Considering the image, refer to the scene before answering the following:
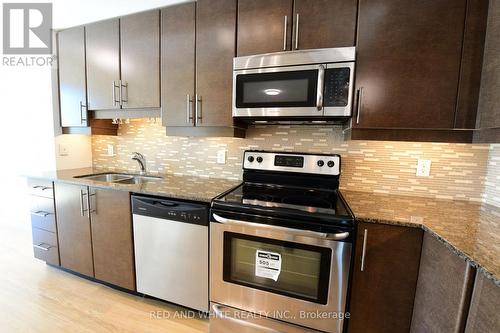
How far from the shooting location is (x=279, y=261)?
3.99ft

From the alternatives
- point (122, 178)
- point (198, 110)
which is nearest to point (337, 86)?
point (198, 110)

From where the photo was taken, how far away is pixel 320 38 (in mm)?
1323

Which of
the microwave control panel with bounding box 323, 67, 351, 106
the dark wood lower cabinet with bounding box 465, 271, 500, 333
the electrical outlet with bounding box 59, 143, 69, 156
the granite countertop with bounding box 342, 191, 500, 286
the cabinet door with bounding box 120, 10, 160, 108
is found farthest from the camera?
the electrical outlet with bounding box 59, 143, 69, 156

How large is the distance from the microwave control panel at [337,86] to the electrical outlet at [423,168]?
0.72 m

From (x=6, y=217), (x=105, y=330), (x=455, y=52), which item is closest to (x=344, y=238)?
(x=455, y=52)

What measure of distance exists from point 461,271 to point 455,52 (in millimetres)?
1075

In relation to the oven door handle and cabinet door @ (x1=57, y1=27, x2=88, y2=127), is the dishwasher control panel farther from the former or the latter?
cabinet door @ (x1=57, y1=27, x2=88, y2=127)

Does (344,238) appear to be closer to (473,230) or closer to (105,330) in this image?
(473,230)

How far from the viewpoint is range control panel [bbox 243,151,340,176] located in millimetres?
1568

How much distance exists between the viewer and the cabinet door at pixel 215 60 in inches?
59.9

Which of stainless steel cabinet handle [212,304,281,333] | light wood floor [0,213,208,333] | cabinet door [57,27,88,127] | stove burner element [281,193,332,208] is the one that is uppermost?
cabinet door [57,27,88,127]

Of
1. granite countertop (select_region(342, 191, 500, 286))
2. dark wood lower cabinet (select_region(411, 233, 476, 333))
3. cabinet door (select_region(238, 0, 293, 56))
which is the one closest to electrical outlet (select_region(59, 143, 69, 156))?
cabinet door (select_region(238, 0, 293, 56))

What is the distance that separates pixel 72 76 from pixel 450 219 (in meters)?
2.97

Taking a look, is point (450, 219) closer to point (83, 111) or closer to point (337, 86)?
point (337, 86)
